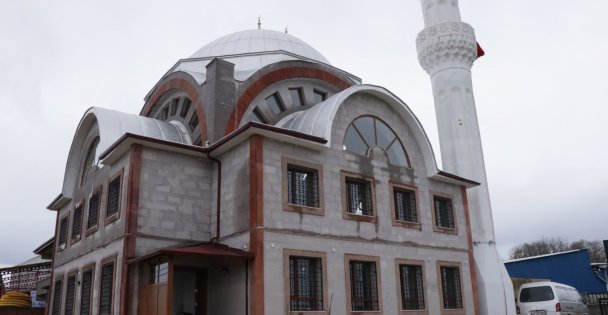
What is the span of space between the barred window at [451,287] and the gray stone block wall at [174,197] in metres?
7.82

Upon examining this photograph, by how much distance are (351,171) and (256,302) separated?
16.7 ft

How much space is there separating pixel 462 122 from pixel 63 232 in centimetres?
1572

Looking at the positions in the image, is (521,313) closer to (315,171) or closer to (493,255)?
(493,255)

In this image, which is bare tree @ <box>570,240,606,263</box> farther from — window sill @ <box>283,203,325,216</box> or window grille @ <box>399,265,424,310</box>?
window sill @ <box>283,203,325,216</box>

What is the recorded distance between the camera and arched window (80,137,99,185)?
1858 cm

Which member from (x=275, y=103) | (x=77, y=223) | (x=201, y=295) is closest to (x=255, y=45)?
(x=275, y=103)

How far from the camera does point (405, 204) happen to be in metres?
17.5

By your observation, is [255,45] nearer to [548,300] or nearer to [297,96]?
[297,96]

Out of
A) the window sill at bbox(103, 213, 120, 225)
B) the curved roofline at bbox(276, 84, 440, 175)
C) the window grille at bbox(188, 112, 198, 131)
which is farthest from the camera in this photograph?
the window grille at bbox(188, 112, 198, 131)

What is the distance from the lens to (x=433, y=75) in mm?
23000

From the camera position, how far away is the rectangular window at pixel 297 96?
19.6 metres

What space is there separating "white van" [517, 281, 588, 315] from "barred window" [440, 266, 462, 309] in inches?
119

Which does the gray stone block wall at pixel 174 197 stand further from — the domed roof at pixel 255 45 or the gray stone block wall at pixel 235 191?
the domed roof at pixel 255 45

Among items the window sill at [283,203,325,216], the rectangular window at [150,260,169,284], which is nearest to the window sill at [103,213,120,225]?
the rectangular window at [150,260,169,284]
